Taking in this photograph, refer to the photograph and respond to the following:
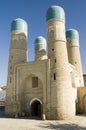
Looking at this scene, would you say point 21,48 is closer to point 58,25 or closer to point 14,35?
point 14,35

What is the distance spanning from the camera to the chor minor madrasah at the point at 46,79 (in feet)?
78.4

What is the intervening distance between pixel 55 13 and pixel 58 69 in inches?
290

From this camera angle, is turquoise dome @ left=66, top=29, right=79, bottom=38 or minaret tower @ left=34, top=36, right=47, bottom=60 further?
minaret tower @ left=34, top=36, right=47, bottom=60

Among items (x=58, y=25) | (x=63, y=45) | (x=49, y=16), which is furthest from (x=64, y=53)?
(x=49, y=16)

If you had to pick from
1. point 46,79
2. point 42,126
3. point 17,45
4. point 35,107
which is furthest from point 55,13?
point 42,126

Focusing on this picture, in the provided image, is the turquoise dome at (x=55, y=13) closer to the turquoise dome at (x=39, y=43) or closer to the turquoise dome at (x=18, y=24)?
the turquoise dome at (x=18, y=24)

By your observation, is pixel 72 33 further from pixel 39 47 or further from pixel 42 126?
pixel 42 126

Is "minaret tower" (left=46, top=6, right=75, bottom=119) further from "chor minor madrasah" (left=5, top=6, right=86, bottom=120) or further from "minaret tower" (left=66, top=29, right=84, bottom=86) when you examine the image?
"minaret tower" (left=66, top=29, right=84, bottom=86)

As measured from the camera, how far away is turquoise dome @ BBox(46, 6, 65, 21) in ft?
87.2

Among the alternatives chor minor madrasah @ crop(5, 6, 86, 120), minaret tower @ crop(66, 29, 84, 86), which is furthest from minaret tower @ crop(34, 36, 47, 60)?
chor minor madrasah @ crop(5, 6, 86, 120)

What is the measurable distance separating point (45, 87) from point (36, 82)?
336 centimetres

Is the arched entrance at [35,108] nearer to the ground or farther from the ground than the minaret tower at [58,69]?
nearer to the ground

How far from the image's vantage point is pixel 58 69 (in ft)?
80.2

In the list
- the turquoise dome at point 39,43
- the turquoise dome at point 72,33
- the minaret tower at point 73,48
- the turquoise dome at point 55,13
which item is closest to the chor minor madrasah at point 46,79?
the turquoise dome at point 55,13
